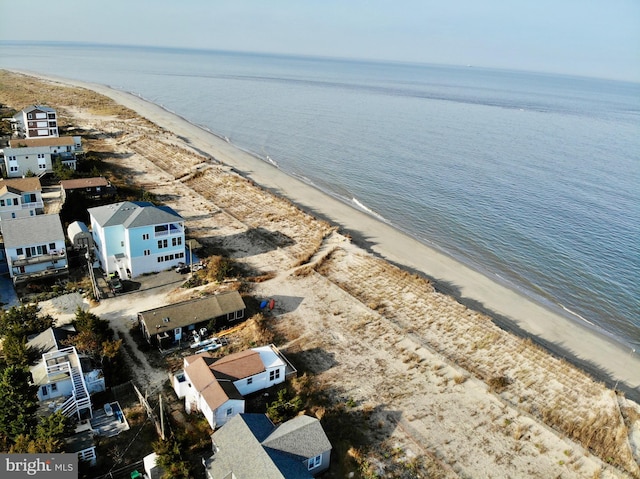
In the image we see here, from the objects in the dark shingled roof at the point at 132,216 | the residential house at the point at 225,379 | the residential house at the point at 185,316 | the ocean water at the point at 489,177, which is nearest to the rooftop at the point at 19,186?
the dark shingled roof at the point at 132,216

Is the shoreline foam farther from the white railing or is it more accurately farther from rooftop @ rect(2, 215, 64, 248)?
the white railing

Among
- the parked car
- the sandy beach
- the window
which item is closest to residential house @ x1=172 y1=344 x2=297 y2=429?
the sandy beach

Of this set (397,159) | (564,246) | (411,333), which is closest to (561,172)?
(397,159)

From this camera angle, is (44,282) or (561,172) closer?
(44,282)

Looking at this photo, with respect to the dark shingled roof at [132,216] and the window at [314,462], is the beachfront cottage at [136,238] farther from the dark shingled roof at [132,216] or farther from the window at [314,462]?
the window at [314,462]

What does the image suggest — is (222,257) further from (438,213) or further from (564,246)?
(564,246)

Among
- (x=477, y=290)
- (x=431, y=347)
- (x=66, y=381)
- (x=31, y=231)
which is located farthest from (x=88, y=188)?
(x=477, y=290)

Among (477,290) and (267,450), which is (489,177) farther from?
(267,450)
